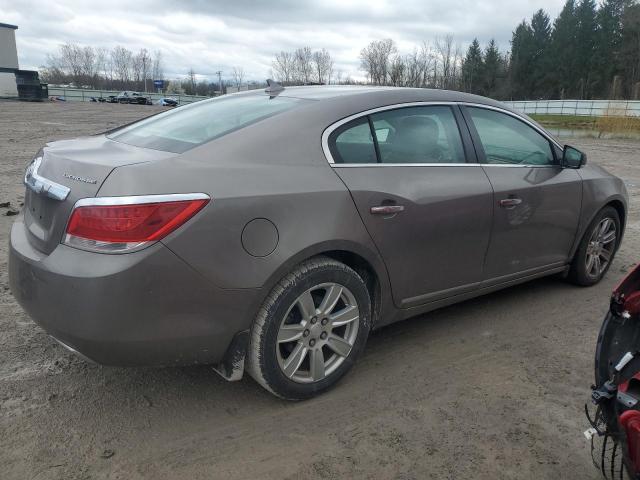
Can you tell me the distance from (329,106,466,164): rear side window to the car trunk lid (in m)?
Answer: 1.00

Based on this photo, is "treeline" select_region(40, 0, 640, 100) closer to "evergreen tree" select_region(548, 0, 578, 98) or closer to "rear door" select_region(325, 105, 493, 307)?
"evergreen tree" select_region(548, 0, 578, 98)

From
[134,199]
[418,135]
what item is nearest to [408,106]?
[418,135]

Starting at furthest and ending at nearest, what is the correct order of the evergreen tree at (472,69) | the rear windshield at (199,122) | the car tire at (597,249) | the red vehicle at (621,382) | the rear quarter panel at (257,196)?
the evergreen tree at (472,69) → the car tire at (597,249) → the rear windshield at (199,122) → the rear quarter panel at (257,196) → the red vehicle at (621,382)

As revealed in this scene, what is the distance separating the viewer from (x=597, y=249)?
471 cm

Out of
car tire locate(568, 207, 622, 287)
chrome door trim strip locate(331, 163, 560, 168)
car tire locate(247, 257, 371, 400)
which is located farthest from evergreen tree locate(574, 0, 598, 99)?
car tire locate(247, 257, 371, 400)

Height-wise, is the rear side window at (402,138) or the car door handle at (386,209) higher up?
the rear side window at (402,138)

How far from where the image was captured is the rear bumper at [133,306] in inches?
90.4

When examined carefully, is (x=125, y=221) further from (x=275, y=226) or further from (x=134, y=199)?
(x=275, y=226)

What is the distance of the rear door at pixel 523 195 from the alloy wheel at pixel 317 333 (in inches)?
48.6

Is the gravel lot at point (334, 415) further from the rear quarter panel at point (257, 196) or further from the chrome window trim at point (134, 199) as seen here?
the chrome window trim at point (134, 199)

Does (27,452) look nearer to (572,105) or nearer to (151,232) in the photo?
(151,232)

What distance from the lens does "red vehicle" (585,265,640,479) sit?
1905 mm

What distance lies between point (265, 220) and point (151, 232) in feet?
1.69

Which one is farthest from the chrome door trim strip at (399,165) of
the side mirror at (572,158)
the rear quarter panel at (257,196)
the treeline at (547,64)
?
the treeline at (547,64)
